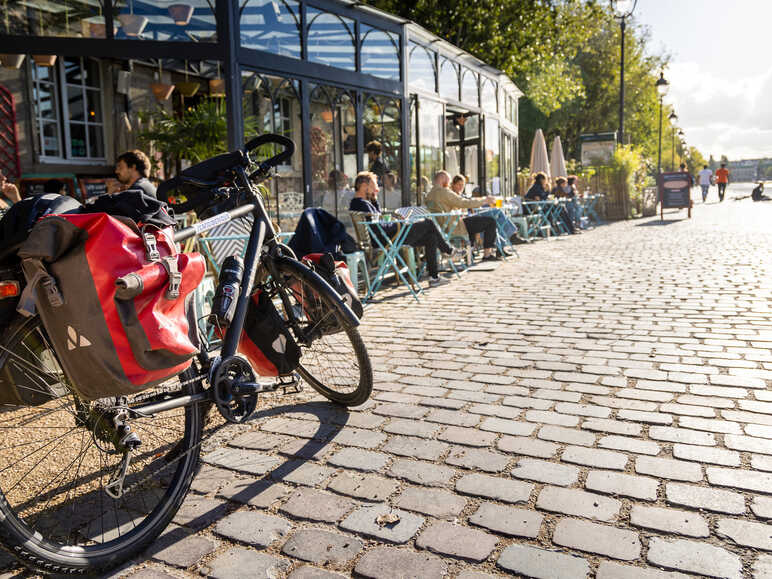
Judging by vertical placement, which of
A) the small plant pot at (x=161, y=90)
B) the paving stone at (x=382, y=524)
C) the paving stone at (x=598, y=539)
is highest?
the small plant pot at (x=161, y=90)

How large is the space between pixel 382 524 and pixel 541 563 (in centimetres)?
60

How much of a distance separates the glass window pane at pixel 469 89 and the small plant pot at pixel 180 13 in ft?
27.0

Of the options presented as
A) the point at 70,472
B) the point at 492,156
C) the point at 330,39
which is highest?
the point at 330,39

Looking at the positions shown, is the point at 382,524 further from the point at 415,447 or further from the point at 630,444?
the point at 630,444

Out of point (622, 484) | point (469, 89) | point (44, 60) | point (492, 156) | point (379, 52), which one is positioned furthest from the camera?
point (492, 156)

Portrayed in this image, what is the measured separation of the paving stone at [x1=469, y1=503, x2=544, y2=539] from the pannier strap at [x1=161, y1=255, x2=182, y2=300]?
1.34 meters

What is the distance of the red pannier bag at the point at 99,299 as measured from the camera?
6.55 feet

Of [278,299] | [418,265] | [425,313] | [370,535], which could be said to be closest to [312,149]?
[418,265]

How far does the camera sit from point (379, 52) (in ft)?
38.3

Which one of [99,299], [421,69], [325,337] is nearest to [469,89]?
[421,69]

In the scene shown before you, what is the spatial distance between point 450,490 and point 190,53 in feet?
23.7

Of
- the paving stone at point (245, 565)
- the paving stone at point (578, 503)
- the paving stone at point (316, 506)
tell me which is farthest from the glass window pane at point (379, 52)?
the paving stone at point (245, 565)

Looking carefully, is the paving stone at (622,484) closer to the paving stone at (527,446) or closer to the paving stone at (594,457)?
the paving stone at (594,457)

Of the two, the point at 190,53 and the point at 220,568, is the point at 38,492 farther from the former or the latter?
→ the point at 190,53
